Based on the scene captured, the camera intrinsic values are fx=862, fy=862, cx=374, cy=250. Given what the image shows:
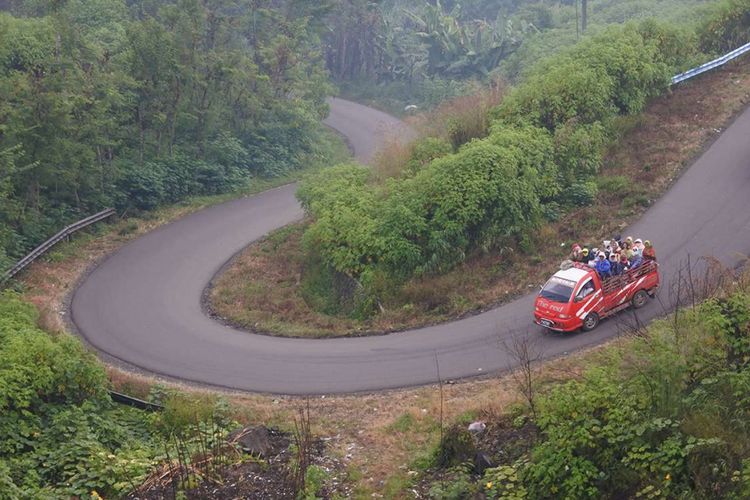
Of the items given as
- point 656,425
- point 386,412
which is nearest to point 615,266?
point 386,412

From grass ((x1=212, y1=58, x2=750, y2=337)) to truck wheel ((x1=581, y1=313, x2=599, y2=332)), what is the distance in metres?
3.09

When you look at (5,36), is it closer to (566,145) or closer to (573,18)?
(566,145)

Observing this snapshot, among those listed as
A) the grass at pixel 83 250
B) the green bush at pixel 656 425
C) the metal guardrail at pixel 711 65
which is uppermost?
the green bush at pixel 656 425

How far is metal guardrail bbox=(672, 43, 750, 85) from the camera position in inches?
1324

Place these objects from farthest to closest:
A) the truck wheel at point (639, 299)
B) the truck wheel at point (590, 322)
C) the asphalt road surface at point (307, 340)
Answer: the truck wheel at point (639, 299) < the truck wheel at point (590, 322) < the asphalt road surface at point (307, 340)

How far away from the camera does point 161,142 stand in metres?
36.8

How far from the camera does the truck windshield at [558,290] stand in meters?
20.2

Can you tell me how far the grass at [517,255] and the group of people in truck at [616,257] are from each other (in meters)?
2.45

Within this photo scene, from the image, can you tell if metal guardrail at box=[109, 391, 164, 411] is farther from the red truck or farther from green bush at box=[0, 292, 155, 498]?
the red truck

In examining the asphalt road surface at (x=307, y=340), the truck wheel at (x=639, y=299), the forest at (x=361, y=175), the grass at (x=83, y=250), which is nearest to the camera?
the forest at (x=361, y=175)

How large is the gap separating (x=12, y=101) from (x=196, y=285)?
9.23 meters

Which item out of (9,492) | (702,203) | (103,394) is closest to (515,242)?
(702,203)

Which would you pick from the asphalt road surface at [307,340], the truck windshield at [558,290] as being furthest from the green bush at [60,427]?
the truck windshield at [558,290]

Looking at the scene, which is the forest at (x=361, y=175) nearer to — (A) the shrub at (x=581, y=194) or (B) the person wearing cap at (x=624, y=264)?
(A) the shrub at (x=581, y=194)
